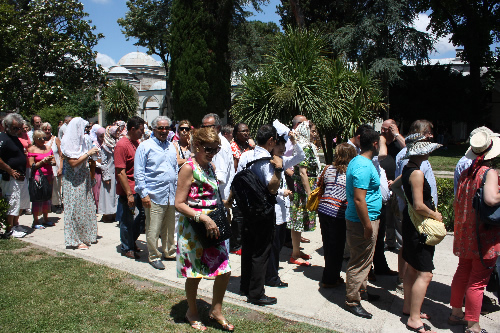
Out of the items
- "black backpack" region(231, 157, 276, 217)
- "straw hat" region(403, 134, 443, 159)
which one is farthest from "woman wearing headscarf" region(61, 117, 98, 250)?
"straw hat" region(403, 134, 443, 159)

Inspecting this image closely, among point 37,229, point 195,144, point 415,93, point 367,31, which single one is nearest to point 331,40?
point 367,31

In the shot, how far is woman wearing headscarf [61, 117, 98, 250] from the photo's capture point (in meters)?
5.90

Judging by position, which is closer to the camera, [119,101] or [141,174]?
[141,174]

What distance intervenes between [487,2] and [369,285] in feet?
104

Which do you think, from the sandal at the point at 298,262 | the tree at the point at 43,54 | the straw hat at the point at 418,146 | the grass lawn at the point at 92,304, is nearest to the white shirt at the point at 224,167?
the sandal at the point at 298,262

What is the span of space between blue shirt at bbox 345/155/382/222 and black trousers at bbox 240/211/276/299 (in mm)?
814

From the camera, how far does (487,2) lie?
29.3 meters

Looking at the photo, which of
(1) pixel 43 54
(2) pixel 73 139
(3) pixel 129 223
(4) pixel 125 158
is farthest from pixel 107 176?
(1) pixel 43 54

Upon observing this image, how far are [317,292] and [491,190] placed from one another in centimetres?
212

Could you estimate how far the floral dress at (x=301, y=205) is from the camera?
5.38 metres

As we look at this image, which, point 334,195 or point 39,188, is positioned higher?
point 334,195

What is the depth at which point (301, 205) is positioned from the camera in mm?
5426

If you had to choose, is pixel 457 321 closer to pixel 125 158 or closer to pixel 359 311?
pixel 359 311

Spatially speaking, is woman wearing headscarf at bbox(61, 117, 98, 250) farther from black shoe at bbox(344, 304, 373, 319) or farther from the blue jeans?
black shoe at bbox(344, 304, 373, 319)
